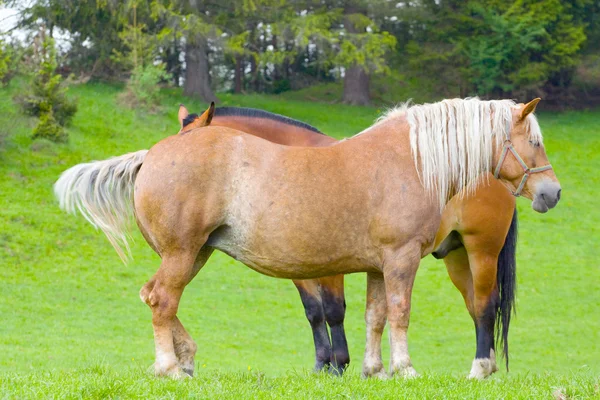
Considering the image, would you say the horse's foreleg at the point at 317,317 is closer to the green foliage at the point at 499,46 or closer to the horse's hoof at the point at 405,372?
the horse's hoof at the point at 405,372

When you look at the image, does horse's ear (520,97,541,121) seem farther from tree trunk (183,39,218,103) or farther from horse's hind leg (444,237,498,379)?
tree trunk (183,39,218,103)

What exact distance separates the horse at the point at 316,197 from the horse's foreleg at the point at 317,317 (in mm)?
1584

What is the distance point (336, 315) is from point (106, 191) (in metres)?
2.57

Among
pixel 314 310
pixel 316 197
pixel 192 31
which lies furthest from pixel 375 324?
pixel 192 31

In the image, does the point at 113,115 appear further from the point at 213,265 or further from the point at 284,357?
the point at 284,357

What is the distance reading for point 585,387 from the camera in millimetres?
5129

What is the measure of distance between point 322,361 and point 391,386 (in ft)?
8.06

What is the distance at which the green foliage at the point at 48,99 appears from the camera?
22203 millimetres

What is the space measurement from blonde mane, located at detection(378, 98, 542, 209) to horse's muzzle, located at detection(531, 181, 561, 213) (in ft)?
1.14

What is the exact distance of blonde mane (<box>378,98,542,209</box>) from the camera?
5.90 m

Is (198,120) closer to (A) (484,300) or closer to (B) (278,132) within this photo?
(B) (278,132)

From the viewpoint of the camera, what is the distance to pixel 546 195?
233 inches

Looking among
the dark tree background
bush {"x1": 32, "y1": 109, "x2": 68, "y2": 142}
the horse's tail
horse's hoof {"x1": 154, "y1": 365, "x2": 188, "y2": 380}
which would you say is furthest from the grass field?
the dark tree background

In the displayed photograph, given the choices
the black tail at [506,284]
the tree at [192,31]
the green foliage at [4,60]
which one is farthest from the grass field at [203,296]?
the tree at [192,31]
